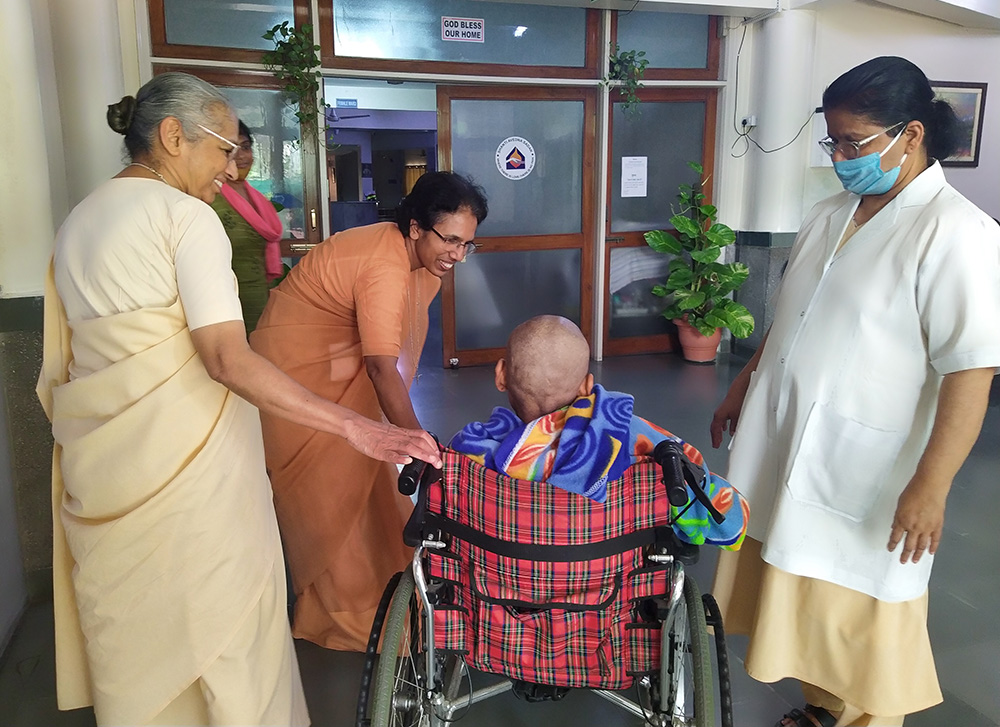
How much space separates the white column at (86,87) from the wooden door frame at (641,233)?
330cm

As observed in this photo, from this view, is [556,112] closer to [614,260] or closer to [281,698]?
[614,260]

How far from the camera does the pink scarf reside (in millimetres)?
2537

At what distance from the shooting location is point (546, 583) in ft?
4.37

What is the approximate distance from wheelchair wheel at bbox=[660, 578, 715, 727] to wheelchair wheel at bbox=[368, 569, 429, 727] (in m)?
0.46

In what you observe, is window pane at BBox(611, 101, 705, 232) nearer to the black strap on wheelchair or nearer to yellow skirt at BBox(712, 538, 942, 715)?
yellow skirt at BBox(712, 538, 942, 715)

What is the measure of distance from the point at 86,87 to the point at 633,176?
12.0 feet

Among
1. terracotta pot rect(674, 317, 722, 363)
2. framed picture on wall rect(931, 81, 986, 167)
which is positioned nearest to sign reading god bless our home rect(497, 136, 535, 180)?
terracotta pot rect(674, 317, 722, 363)

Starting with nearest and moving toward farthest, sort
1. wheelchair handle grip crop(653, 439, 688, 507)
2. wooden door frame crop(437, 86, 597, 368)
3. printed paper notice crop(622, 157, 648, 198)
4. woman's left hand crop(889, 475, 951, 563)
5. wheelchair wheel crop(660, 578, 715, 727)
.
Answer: wheelchair handle grip crop(653, 439, 688, 507)
wheelchair wheel crop(660, 578, 715, 727)
woman's left hand crop(889, 475, 951, 563)
wooden door frame crop(437, 86, 597, 368)
printed paper notice crop(622, 157, 648, 198)

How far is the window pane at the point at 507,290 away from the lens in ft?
18.5

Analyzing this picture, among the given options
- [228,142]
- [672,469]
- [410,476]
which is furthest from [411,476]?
[228,142]

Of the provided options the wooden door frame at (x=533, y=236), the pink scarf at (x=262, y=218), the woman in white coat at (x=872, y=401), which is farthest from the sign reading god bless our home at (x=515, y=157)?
the woman in white coat at (x=872, y=401)

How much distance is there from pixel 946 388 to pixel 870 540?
1.17ft

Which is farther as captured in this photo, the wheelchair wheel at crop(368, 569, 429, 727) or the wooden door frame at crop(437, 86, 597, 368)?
the wooden door frame at crop(437, 86, 597, 368)

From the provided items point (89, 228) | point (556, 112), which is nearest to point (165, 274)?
point (89, 228)
